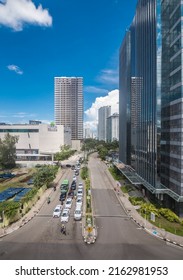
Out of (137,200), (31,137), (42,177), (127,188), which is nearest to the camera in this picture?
(137,200)

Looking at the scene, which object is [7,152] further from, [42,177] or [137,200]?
[137,200]

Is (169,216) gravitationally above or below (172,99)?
below

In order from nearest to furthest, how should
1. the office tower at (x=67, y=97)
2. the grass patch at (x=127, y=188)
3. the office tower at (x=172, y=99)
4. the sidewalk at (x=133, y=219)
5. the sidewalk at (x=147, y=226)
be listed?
the sidewalk at (x=147, y=226), the sidewalk at (x=133, y=219), the office tower at (x=172, y=99), the grass patch at (x=127, y=188), the office tower at (x=67, y=97)

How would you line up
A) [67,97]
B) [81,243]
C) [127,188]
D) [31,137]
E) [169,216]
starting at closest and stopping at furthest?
[81,243]
[169,216]
[127,188]
[31,137]
[67,97]

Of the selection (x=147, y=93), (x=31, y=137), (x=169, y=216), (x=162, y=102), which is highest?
(x=147, y=93)

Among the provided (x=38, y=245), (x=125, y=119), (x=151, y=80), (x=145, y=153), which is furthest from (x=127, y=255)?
(x=125, y=119)

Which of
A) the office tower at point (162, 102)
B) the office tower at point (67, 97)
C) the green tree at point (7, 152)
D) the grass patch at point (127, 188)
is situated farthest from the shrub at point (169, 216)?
the office tower at point (67, 97)

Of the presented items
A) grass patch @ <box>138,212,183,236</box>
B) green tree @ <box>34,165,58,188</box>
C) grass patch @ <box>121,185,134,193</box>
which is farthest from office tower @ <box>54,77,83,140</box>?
grass patch @ <box>138,212,183,236</box>

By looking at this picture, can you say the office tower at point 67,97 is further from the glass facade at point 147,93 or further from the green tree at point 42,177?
the glass facade at point 147,93

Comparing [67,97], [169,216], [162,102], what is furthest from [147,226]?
[67,97]

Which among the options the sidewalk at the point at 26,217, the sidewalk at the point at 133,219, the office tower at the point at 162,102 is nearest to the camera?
the sidewalk at the point at 133,219
